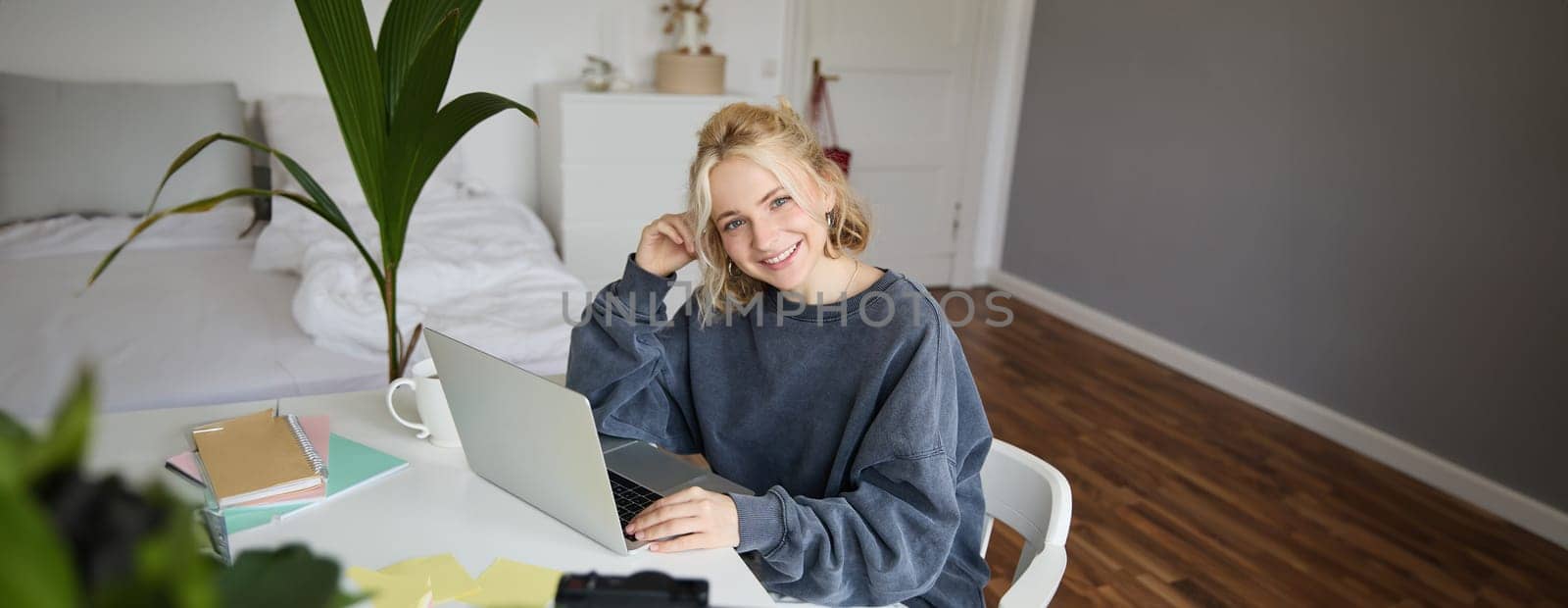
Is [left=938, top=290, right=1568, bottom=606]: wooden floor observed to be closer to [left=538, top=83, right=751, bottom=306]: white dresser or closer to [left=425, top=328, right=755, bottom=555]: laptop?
[left=538, top=83, right=751, bottom=306]: white dresser

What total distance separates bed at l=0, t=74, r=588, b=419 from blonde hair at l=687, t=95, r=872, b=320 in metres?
0.69

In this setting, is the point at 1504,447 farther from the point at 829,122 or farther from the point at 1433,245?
the point at 829,122

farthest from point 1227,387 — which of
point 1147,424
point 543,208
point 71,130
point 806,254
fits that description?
point 71,130

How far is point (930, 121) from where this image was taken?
15.1ft

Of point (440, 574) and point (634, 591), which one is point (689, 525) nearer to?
point (440, 574)

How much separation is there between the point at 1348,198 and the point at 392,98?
2.86 m

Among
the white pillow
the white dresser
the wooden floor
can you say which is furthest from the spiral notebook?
the white dresser

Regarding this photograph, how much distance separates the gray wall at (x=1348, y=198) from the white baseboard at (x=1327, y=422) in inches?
1.4

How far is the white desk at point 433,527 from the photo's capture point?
1.08 meters

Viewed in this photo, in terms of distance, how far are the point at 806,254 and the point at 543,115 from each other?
2639 mm

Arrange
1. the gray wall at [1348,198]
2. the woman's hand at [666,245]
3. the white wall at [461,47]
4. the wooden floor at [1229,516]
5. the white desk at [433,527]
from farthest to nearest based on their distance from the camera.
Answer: the white wall at [461,47], the gray wall at [1348,198], the wooden floor at [1229,516], the woman's hand at [666,245], the white desk at [433,527]

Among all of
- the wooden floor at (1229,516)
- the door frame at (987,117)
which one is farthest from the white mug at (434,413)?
the door frame at (987,117)

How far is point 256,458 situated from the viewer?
123 cm

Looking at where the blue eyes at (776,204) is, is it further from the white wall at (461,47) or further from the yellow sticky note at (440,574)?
the white wall at (461,47)
